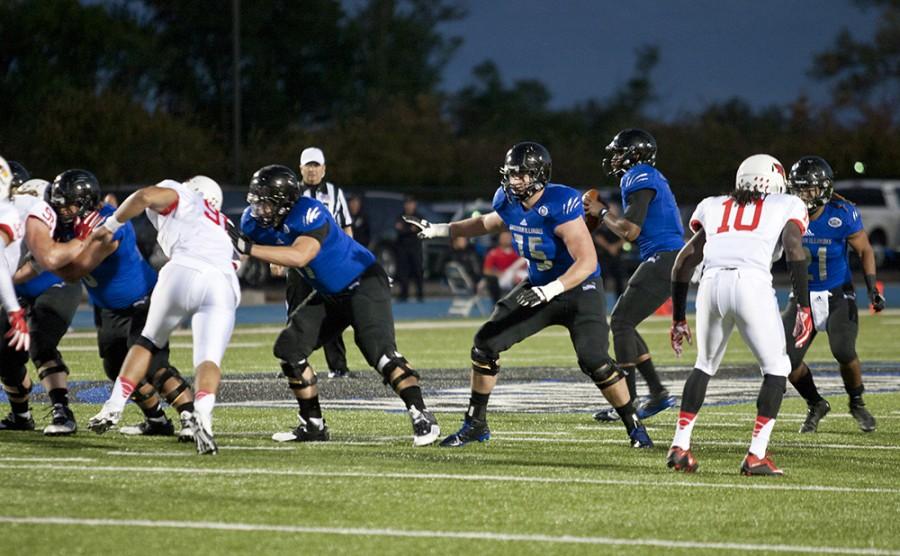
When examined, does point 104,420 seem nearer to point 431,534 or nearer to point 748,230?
point 431,534

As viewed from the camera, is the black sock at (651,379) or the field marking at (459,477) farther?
the black sock at (651,379)

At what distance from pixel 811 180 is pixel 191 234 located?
4126 millimetres

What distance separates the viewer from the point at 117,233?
9289 mm

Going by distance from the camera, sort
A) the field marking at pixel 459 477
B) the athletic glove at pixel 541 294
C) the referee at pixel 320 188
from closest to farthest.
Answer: the field marking at pixel 459 477 < the athletic glove at pixel 541 294 < the referee at pixel 320 188

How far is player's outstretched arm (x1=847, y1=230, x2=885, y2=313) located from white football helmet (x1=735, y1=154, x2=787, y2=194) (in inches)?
96.7

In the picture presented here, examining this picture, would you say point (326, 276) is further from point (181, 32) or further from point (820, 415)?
point (181, 32)

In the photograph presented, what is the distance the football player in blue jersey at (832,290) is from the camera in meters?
10.2

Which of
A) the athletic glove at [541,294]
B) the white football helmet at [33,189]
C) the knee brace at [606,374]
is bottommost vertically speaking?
the knee brace at [606,374]

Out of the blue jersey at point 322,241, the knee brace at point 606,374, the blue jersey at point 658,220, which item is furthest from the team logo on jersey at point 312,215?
the blue jersey at point 658,220

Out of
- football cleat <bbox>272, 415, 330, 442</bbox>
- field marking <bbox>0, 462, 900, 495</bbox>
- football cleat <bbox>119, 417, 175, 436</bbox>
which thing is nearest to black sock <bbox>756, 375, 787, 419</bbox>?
field marking <bbox>0, 462, 900, 495</bbox>

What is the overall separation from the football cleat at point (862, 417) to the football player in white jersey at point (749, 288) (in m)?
2.26

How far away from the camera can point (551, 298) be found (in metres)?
8.76

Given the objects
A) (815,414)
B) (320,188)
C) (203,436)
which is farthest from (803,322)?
(320,188)

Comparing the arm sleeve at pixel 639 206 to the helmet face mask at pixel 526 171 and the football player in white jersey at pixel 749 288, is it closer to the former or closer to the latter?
the helmet face mask at pixel 526 171
